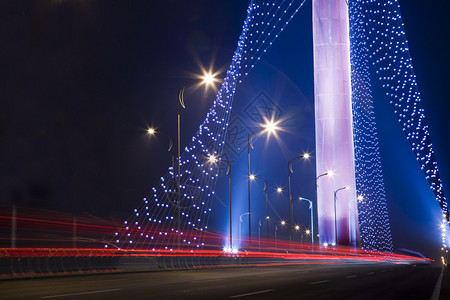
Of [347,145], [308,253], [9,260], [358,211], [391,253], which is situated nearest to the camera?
[9,260]

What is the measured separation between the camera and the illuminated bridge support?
6869cm

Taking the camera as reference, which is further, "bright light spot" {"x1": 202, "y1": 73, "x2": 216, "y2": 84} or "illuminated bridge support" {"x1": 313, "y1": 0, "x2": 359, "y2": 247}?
"illuminated bridge support" {"x1": 313, "y1": 0, "x2": 359, "y2": 247}

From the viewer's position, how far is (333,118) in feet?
226

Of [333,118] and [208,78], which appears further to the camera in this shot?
[333,118]

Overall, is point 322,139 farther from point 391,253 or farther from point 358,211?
point 391,253

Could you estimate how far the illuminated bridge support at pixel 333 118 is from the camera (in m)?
68.7

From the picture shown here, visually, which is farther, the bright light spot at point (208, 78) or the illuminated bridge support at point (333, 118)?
the illuminated bridge support at point (333, 118)

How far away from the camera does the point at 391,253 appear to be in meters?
90.2

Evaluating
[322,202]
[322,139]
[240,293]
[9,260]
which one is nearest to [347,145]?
[322,139]

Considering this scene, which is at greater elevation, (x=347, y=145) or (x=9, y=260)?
(x=347, y=145)

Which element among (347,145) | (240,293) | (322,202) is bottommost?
(240,293)

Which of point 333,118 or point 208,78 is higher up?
point 333,118

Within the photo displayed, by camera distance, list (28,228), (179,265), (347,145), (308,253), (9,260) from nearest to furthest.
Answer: (9,260), (179,265), (28,228), (308,253), (347,145)

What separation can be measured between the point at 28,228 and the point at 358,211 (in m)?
42.7
